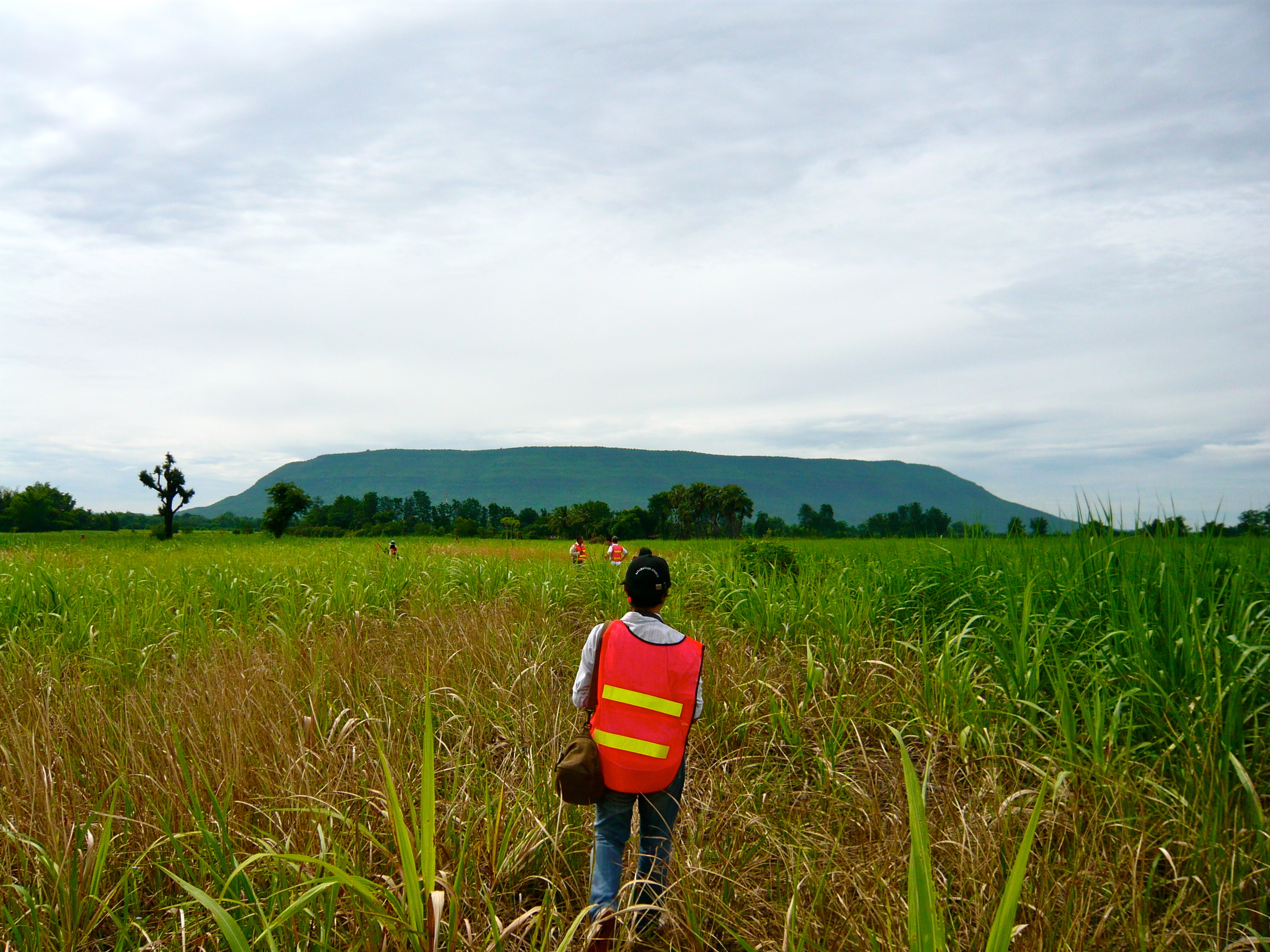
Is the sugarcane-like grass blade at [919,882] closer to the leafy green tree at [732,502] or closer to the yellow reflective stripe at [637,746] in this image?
the yellow reflective stripe at [637,746]

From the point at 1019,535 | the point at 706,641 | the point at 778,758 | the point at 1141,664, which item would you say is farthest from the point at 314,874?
the point at 1019,535

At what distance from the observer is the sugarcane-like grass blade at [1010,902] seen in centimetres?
165

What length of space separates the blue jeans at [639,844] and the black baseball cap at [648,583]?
83 centimetres

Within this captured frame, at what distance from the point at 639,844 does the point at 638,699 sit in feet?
2.54

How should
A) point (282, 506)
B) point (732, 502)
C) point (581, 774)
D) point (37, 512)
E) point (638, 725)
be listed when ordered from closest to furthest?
1. point (581, 774)
2. point (638, 725)
3. point (282, 506)
4. point (37, 512)
5. point (732, 502)

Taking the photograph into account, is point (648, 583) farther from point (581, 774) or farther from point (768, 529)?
point (768, 529)

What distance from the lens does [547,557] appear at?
13250 millimetres

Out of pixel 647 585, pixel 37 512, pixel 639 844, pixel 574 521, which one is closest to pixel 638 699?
pixel 647 585

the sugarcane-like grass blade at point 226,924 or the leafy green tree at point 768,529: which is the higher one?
the leafy green tree at point 768,529

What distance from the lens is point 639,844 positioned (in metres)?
3.19

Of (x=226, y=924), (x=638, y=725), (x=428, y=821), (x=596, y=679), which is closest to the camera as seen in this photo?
(x=226, y=924)

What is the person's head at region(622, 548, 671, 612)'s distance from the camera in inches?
125

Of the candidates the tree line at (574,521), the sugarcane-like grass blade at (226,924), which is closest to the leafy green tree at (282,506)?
the tree line at (574,521)

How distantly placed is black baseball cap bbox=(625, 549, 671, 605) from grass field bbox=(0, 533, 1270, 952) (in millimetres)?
1010
